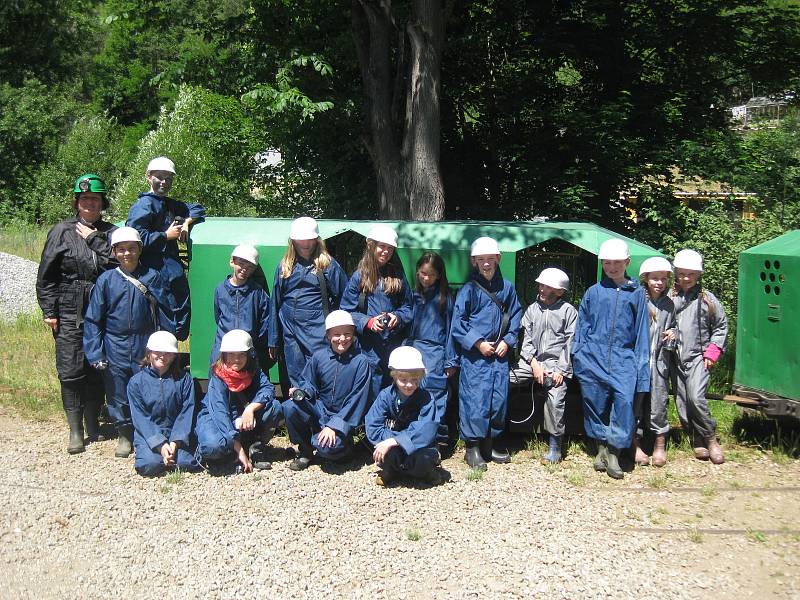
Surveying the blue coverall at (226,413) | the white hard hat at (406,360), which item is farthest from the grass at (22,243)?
the white hard hat at (406,360)

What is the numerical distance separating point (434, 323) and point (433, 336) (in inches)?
4.1

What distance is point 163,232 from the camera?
22.4ft

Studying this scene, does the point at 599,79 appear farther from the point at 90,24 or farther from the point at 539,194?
Answer: the point at 90,24

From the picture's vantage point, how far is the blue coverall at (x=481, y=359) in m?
6.36

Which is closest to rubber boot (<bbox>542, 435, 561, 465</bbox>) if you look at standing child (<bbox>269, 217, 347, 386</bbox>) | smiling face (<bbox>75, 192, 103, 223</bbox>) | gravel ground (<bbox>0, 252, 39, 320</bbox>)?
standing child (<bbox>269, 217, 347, 386</bbox>)

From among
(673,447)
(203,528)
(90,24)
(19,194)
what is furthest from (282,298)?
(90,24)

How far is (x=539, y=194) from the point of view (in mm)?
11516

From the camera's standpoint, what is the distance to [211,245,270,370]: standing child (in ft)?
21.5

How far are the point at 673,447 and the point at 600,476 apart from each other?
0.97m

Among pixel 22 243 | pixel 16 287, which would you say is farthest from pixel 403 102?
pixel 22 243

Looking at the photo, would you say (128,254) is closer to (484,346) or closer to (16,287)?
(484,346)

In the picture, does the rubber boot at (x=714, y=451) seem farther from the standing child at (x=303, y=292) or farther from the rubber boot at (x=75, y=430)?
the rubber boot at (x=75, y=430)

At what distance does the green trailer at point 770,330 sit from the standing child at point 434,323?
2.45m

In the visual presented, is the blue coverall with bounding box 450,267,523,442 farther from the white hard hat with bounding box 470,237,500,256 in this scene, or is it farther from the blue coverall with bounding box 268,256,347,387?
the blue coverall with bounding box 268,256,347,387
